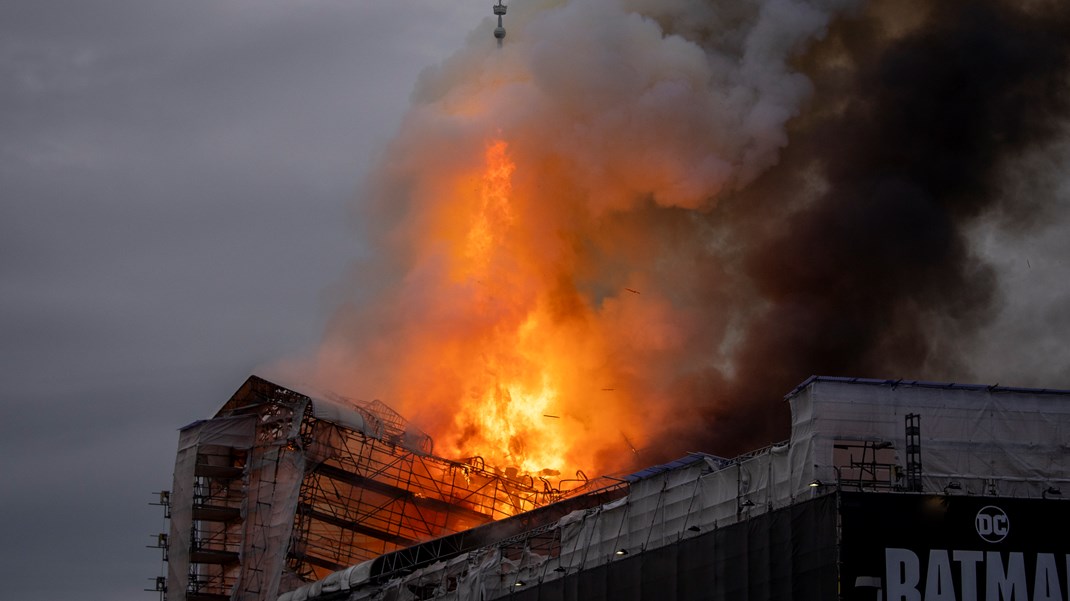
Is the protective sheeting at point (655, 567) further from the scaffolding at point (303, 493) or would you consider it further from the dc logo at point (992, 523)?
the scaffolding at point (303, 493)

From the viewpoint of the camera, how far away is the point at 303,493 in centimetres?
10338

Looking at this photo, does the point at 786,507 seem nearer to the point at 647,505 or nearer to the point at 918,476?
the point at 918,476

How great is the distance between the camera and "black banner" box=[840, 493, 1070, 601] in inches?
2425

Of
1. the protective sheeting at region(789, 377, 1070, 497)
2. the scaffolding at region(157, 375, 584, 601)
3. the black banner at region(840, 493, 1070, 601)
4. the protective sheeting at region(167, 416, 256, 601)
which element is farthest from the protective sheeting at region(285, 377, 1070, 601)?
the protective sheeting at region(167, 416, 256, 601)

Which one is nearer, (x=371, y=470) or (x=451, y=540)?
(x=451, y=540)

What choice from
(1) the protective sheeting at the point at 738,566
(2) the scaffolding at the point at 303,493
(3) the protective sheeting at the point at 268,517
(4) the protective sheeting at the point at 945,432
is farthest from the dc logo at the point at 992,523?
(3) the protective sheeting at the point at 268,517

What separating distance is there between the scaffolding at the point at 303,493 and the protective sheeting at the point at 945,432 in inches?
1588

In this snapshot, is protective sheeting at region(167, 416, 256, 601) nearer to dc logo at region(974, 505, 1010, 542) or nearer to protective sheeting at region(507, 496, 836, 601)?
protective sheeting at region(507, 496, 836, 601)

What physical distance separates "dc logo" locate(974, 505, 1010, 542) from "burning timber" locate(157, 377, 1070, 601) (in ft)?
0.27

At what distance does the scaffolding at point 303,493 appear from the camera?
104m

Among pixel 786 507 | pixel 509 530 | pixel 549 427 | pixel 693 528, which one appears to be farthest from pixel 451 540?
pixel 786 507

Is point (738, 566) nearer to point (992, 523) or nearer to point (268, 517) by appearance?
point (992, 523)

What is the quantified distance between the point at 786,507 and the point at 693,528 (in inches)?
280

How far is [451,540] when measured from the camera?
315 ft
